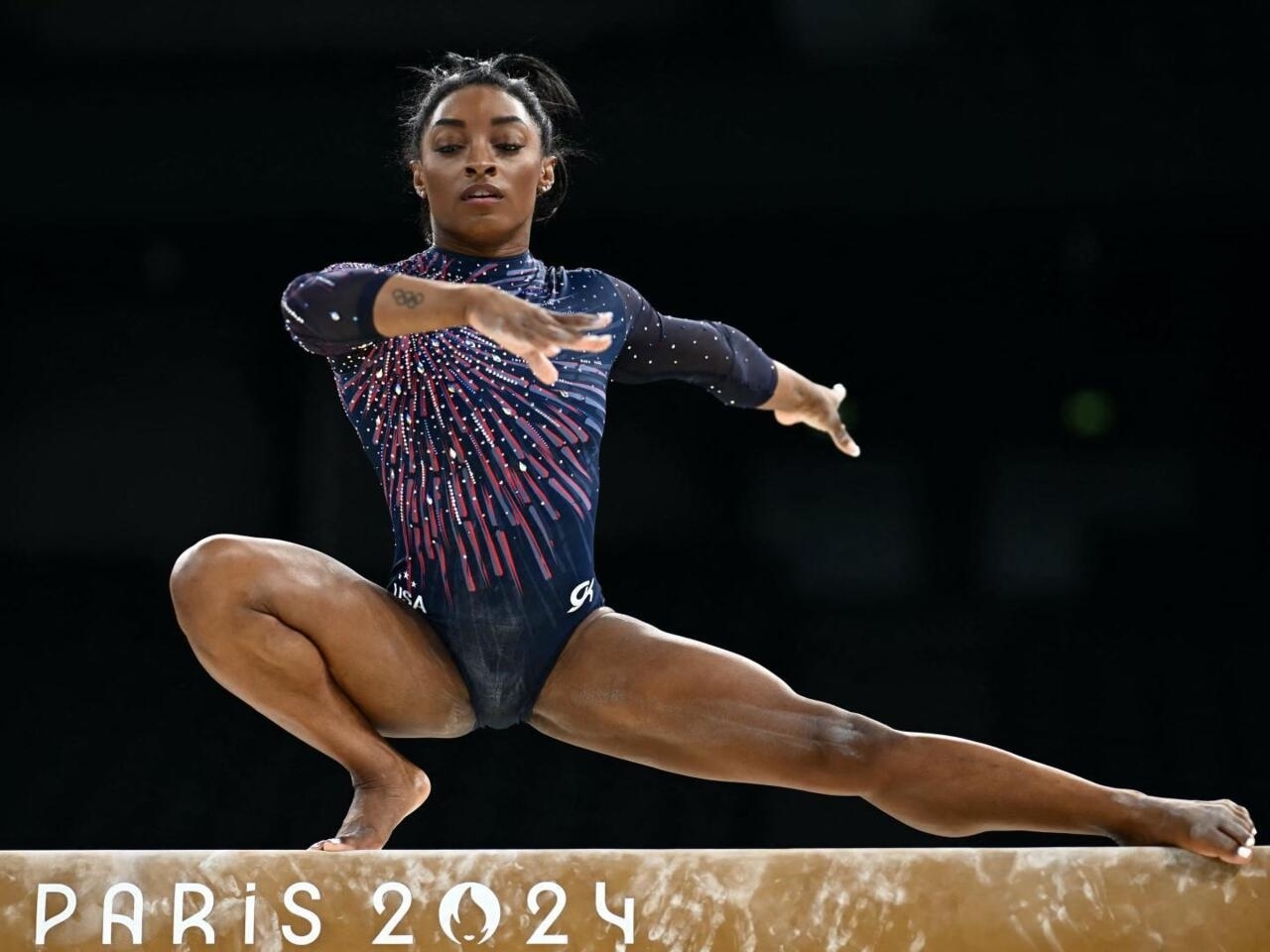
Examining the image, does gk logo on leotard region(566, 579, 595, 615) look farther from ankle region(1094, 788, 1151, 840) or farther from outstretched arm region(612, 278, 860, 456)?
ankle region(1094, 788, 1151, 840)

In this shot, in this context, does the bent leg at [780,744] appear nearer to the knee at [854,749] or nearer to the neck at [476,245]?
the knee at [854,749]

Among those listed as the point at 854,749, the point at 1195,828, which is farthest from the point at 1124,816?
the point at 854,749

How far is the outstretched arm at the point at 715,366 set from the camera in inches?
100

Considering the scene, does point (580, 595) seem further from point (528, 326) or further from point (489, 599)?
point (528, 326)

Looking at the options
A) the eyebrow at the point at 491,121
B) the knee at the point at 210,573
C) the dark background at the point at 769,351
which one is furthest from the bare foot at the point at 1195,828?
the dark background at the point at 769,351

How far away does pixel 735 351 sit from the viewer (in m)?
2.59

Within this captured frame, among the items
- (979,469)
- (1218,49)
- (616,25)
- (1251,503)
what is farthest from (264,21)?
(1251,503)

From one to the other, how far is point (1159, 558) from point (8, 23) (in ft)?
10.2

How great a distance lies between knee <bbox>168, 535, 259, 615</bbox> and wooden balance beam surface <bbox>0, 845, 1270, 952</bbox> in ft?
1.52

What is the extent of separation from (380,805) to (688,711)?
0.43 m

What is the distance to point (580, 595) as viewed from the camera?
2346mm

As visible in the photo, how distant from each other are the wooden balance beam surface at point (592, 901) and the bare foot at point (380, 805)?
0.34m

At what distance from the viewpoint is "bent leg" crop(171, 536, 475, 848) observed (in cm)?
216

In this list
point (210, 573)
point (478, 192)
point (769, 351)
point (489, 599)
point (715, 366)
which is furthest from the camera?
point (769, 351)
